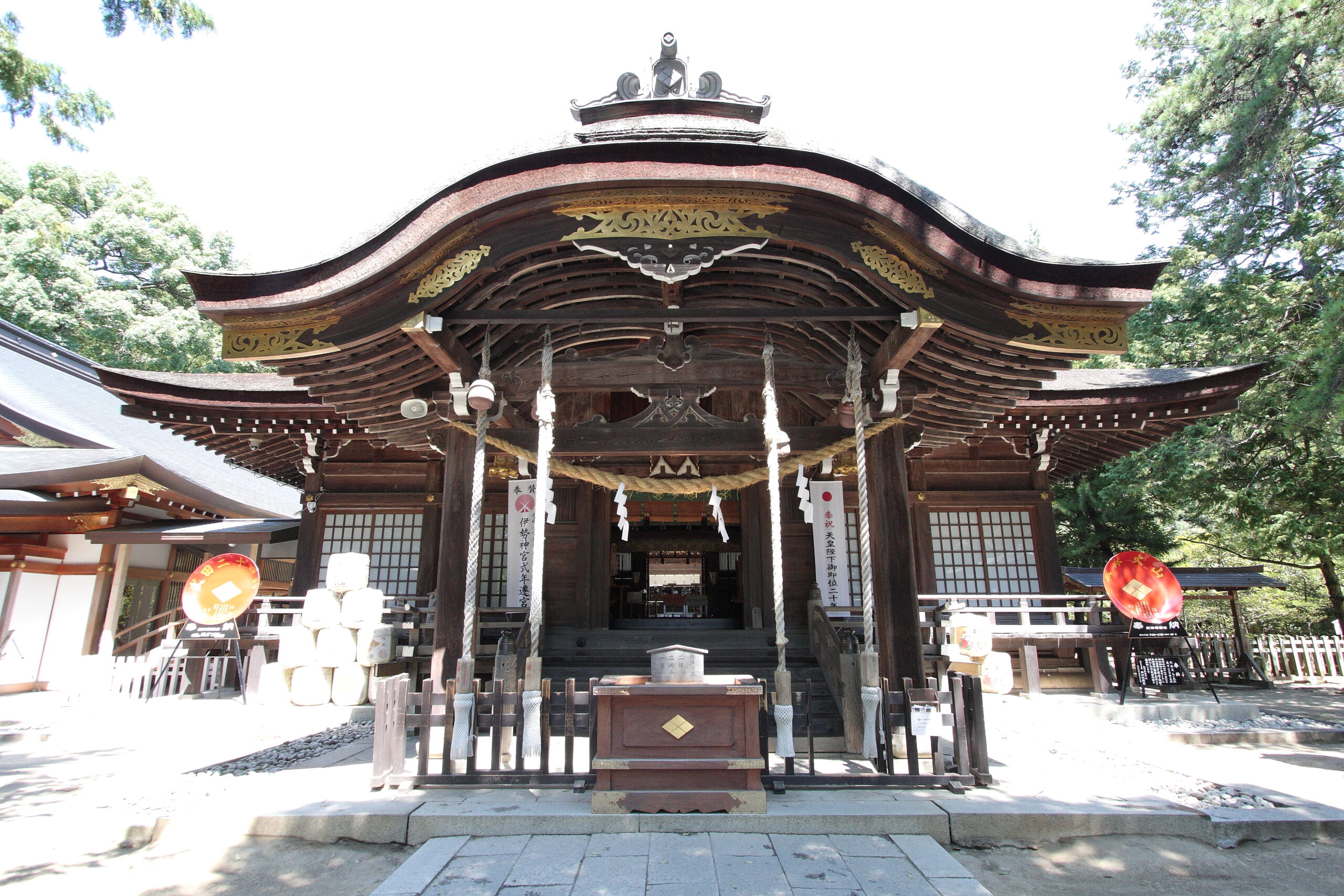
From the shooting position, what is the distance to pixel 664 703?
4410 mm

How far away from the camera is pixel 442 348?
18.5 ft

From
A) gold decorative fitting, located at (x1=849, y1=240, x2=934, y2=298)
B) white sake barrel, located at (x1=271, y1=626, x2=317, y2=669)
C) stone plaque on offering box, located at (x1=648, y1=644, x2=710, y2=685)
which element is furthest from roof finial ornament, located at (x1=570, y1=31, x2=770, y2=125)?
white sake barrel, located at (x1=271, y1=626, x2=317, y2=669)

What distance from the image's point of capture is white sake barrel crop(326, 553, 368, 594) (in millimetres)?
8648

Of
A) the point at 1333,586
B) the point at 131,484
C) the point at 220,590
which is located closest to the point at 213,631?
the point at 220,590

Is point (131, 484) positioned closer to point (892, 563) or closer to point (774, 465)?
point (774, 465)

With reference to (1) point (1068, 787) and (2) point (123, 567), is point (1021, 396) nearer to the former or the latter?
(1) point (1068, 787)

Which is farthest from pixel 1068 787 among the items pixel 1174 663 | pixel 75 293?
pixel 75 293

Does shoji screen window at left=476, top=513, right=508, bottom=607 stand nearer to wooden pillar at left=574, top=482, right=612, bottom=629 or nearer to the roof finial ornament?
wooden pillar at left=574, top=482, right=612, bottom=629

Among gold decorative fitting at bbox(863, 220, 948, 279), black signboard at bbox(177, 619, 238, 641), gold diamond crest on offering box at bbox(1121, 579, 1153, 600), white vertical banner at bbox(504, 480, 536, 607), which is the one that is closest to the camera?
gold decorative fitting at bbox(863, 220, 948, 279)

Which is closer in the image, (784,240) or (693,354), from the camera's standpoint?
(784,240)

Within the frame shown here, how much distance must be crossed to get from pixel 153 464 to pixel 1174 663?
15.5 meters

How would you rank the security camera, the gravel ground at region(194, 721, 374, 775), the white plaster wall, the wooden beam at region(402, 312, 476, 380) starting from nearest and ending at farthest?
the wooden beam at region(402, 312, 476, 380) → the gravel ground at region(194, 721, 374, 775) → the security camera → the white plaster wall

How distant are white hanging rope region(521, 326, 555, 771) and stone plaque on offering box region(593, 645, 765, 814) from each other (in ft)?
2.35

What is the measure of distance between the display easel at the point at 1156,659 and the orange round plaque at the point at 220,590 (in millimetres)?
11343
